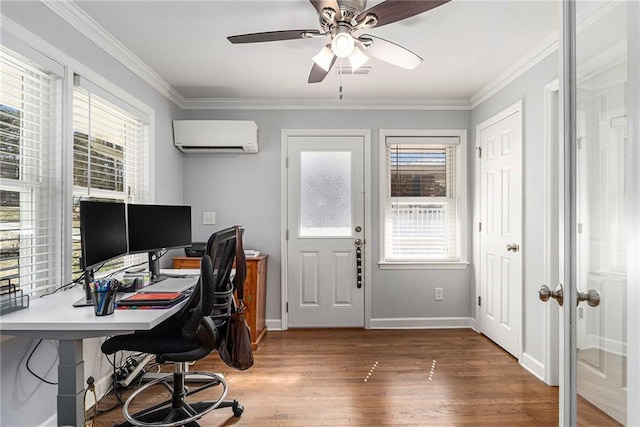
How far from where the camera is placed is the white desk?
56.9 inches

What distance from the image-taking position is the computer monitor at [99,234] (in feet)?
5.60

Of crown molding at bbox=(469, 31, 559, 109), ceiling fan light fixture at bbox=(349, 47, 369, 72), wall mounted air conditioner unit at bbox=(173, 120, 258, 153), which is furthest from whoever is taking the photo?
wall mounted air conditioner unit at bbox=(173, 120, 258, 153)

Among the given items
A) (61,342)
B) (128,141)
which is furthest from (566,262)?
(128,141)

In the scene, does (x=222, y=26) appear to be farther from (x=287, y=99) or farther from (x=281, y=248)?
(x=281, y=248)

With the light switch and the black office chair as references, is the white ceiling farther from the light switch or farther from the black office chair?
the black office chair

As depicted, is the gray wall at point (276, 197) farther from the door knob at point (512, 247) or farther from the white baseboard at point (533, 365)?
the white baseboard at point (533, 365)

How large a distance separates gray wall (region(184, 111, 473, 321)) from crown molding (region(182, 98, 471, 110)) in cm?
5

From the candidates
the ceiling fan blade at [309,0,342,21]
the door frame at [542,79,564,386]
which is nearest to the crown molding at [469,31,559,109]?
the door frame at [542,79,564,386]

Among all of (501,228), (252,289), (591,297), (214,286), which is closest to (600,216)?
(591,297)

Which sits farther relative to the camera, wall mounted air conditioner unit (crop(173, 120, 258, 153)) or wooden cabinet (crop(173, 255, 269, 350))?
wall mounted air conditioner unit (crop(173, 120, 258, 153))

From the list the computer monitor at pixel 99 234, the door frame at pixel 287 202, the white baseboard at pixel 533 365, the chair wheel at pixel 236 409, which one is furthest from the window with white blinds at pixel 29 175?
the white baseboard at pixel 533 365

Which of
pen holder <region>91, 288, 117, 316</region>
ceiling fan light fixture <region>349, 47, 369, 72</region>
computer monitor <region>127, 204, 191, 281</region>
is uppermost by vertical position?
ceiling fan light fixture <region>349, 47, 369, 72</region>

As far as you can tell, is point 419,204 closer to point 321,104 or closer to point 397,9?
point 321,104

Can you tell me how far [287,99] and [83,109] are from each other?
195 centimetres
